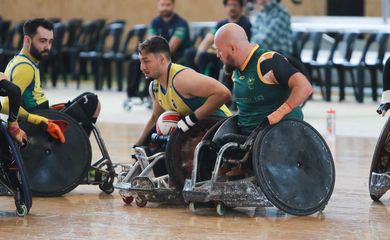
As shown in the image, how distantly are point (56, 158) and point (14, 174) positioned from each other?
35.0 inches

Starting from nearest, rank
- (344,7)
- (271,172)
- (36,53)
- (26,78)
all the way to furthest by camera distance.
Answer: (271,172), (26,78), (36,53), (344,7)

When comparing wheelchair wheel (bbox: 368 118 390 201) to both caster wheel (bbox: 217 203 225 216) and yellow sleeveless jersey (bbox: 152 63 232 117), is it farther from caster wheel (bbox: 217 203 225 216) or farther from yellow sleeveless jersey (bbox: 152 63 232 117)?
caster wheel (bbox: 217 203 225 216)

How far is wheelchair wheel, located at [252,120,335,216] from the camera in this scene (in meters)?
7.92

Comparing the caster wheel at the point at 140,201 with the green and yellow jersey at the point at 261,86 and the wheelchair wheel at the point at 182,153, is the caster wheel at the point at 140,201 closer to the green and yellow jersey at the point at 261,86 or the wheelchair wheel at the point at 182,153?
the wheelchair wheel at the point at 182,153

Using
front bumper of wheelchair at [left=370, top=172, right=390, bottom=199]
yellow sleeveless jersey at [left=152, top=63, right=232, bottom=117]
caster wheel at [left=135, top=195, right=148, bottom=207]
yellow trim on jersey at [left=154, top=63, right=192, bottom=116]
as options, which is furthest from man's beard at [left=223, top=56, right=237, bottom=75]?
front bumper of wheelchair at [left=370, top=172, right=390, bottom=199]

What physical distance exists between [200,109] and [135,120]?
22.8ft

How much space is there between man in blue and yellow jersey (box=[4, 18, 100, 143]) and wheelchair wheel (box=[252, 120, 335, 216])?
1.72 metres

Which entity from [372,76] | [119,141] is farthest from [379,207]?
[372,76]

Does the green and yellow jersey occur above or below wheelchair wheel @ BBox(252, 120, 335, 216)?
above

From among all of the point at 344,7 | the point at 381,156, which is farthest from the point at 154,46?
the point at 344,7

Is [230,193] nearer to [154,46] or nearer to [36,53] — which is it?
[154,46]

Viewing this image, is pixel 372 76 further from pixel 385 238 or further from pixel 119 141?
pixel 385 238

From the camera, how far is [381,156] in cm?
880

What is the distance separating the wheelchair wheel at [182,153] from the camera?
27.7 ft
